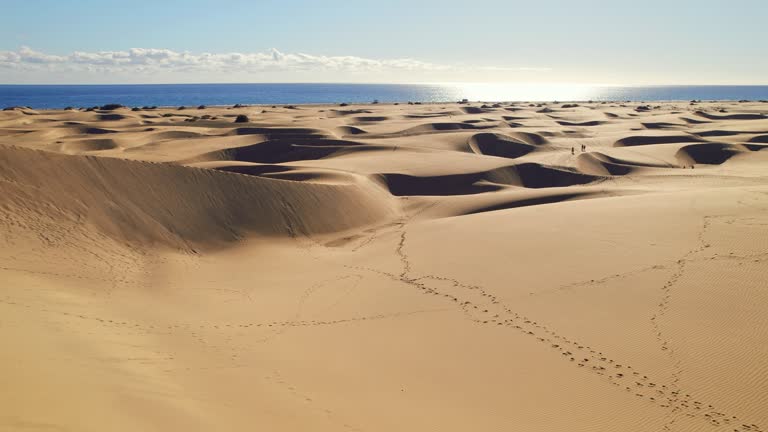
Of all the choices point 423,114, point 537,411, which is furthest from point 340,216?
point 423,114

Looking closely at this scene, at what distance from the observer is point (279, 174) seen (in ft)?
77.4

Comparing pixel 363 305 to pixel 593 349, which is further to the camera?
pixel 363 305

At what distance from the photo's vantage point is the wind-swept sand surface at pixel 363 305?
6734 millimetres

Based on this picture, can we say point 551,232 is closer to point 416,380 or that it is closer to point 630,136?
point 416,380

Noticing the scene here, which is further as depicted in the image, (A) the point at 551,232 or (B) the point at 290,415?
(A) the point at 551,232

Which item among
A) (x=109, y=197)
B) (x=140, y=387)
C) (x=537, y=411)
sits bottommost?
(x=537, y=411)

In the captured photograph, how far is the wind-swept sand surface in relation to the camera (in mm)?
6734

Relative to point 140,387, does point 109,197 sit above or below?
above

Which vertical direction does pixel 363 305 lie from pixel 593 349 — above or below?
below

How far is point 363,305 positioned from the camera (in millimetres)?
10852

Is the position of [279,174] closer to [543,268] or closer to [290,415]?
[543,268]

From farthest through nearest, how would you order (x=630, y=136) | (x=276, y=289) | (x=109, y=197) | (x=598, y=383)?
(x=630, y=136), (x=109, y=197), (x=276, y=289), (x=598, y=383)

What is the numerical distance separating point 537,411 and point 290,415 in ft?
10.4

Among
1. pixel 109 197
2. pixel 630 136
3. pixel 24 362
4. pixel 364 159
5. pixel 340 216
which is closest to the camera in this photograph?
pixel 24 362
